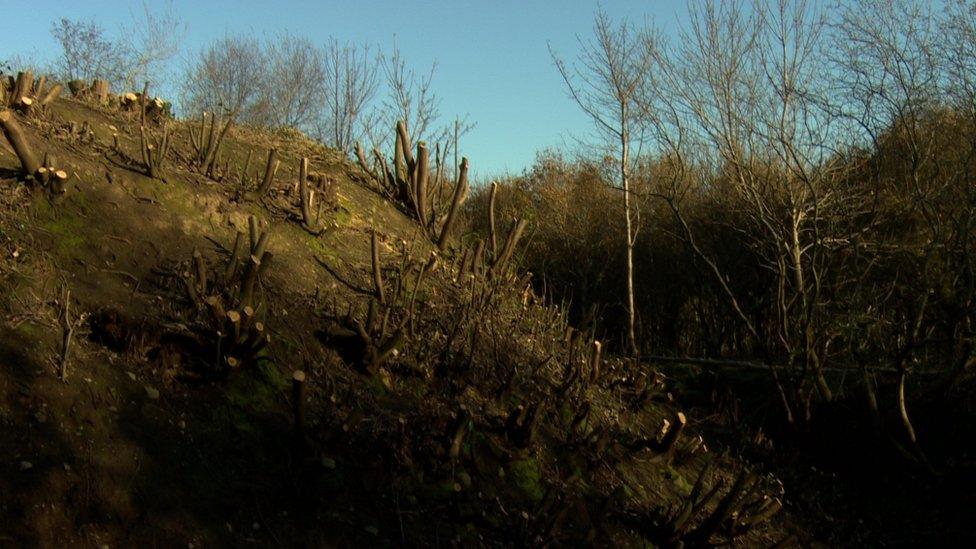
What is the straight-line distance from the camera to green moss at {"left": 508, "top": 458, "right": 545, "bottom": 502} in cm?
675

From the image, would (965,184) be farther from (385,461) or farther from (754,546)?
(385,461)

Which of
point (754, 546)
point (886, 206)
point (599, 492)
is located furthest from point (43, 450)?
point (886, 206)

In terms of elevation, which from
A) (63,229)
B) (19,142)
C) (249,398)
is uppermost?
(19,142)

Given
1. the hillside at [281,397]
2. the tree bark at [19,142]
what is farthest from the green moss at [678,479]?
the tree bark at [19,142]

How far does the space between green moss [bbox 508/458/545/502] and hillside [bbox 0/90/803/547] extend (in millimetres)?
22

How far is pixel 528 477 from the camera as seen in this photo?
6.94m

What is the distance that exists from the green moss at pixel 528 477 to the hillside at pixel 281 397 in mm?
22

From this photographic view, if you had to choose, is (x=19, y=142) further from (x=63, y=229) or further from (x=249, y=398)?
(x=249, y=398)

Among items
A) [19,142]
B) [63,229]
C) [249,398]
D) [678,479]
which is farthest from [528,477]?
[19,142]

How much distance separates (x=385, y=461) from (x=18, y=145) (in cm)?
375

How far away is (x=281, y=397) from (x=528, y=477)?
2.09 meters

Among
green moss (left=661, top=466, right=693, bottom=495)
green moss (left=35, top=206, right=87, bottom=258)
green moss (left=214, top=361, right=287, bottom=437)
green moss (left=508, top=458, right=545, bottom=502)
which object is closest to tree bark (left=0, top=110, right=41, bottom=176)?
green moss (left=35, top=206, right=87, bottom=258)

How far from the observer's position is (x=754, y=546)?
7.32 metres

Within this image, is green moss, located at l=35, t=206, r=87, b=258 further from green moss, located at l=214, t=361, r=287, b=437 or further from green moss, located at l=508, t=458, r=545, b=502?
green moss, located at l=508, t=458, r=545, b=502
